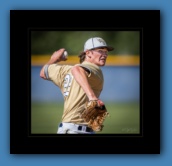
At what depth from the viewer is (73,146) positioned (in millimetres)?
4531

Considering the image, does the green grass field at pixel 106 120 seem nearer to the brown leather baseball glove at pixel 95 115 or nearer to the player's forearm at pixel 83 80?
the brown leather baseball glove at pixel 95 115

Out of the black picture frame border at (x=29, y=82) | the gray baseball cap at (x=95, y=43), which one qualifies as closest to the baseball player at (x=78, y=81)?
the gray baseball cap at (x=95, y=43)

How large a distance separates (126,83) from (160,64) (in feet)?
1.15

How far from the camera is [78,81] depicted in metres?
4.55

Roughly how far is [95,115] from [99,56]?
538mm

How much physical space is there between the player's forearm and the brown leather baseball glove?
2.5 inches

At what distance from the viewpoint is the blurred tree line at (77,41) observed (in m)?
4.56

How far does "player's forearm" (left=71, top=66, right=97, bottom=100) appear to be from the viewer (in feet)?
14.9

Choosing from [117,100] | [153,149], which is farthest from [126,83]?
[153,149]

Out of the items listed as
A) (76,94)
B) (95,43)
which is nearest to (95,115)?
(76,94)

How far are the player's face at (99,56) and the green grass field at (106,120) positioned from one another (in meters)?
0.39

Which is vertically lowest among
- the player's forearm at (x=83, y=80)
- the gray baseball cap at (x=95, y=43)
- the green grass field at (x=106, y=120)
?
the green grass field at (x=106, y=120)

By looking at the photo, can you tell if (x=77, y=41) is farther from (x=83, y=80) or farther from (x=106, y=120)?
(x=106, y=120)

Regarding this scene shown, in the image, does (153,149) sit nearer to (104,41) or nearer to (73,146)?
(73,146)
